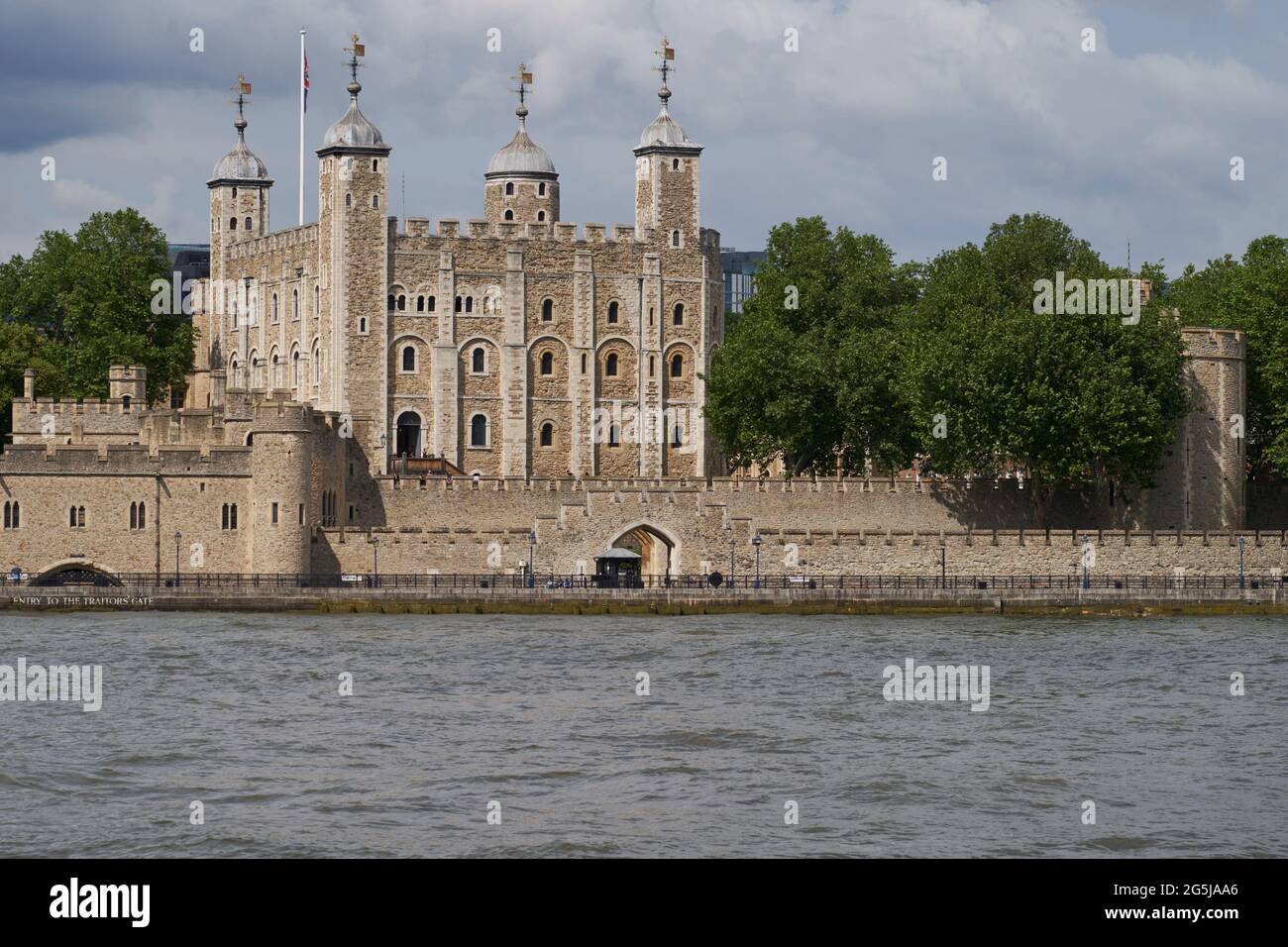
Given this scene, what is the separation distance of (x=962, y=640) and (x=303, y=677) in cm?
1539

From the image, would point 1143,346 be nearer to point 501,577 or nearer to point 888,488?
point 888,488

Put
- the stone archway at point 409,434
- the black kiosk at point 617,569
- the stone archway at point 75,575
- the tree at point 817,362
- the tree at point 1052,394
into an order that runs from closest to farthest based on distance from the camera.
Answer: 1. the stone archway at point 75,575
2. the black kiosk at point 617,569
3. the tree at point 1052,394
4. the tree at point 817,362
5. the stone archway at point 409,434

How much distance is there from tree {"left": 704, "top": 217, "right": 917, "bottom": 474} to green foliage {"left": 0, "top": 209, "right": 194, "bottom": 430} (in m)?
19.0

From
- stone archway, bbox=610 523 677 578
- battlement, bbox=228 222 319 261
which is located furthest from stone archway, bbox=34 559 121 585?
battlement, bbox=228 222 319 261

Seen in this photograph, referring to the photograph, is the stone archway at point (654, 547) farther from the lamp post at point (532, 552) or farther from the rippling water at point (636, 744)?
the rippling water at point (636, 744)

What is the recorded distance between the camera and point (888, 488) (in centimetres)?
7175

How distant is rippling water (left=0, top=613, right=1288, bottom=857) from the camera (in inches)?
1216

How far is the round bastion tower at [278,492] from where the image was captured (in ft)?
211

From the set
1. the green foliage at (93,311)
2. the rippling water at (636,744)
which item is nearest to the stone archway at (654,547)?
the rippling water at (636,744)

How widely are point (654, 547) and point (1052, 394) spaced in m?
12.1

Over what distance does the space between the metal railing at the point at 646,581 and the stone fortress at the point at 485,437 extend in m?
0.86

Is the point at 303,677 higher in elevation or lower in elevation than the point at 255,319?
lower

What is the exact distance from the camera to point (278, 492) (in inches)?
2539
